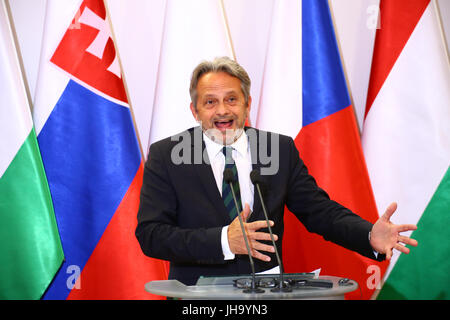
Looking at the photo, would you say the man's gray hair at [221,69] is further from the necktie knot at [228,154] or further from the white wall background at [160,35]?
the white wall background at [160,35]

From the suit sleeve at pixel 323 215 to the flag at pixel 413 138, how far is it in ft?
2.28

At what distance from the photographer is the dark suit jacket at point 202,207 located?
5.44 ft

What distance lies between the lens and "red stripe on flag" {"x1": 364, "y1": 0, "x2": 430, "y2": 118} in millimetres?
2557

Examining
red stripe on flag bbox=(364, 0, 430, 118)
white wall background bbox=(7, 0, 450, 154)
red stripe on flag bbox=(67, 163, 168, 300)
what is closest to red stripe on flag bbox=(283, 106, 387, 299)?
red stripe on flag bbox=(364, 0, 430, 118)

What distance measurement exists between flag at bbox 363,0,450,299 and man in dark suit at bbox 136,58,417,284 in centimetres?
72

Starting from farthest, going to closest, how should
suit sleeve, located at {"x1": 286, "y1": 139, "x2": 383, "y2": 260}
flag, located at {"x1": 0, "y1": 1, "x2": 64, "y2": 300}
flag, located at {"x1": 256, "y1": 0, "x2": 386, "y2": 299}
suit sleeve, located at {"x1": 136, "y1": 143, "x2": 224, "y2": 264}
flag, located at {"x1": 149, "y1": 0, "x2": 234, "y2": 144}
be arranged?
1. flag, located at {"x1": 149, "y1": 0, "x2": 234, "y2": 144}
2. flag, located at {"x1": 256, "y1": 0, "x2": 386, "y2": 299}
3. flag, located at {"x1": 0, "y1": 1, "x2": 64, "y2": 300}
4. suit sleeve, located at {"x1": 286, "y1": 139, "x2": 383, "y2": 260}
5. suit sleeve, located at {"x1": 136, "y1": 143, "x2": 224, "y2": 264}

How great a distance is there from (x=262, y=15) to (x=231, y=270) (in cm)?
189

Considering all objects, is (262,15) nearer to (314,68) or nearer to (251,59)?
(251,59)

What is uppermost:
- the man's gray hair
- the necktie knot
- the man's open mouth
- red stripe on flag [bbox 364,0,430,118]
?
red stripe on flag [bbox 364,0,430,118]

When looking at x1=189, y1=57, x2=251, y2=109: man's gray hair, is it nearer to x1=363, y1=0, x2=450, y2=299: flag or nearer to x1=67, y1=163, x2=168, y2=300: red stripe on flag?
x1=67, y1=163, x2=168, y2=300: red stripe on flag

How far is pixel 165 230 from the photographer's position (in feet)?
5.41

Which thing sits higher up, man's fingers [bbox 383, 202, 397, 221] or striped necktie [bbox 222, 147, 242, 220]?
striped necktie [bbox 222, 147, 242, 220]

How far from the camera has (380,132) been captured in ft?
8.35

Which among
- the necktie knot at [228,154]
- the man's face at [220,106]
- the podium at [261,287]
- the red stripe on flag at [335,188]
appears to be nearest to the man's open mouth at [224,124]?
the man's face at [220,106]
